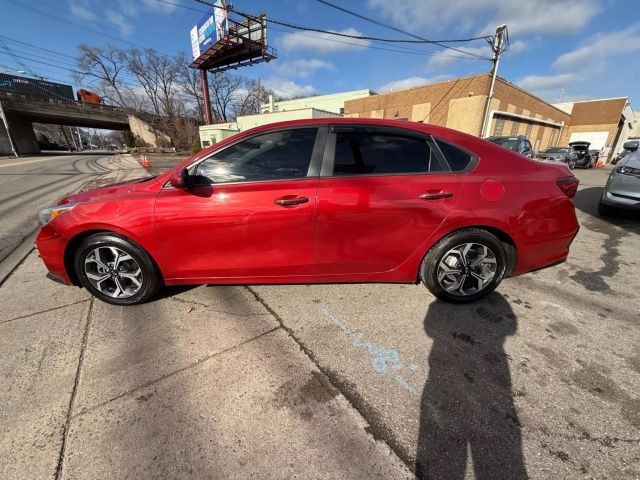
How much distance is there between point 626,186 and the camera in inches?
207

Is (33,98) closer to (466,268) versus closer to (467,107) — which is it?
(467,107)

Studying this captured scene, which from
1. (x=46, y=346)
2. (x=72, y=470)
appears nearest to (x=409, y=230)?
(x=72, y=470)

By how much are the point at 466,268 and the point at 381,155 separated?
131 centimetres

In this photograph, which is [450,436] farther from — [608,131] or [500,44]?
[608,131]

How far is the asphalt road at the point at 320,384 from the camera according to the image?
145cm

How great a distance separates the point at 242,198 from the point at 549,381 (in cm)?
252

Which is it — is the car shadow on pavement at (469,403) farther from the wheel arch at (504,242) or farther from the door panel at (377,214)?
the door panel at (377,214)

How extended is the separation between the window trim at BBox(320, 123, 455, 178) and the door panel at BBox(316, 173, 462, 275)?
0.12 feet

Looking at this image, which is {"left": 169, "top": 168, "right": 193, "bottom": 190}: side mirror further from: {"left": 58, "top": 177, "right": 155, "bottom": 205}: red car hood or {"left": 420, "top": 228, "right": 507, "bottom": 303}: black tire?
{"left": 420, "top": 228, "right": 507, "bottom": 303}: black tire

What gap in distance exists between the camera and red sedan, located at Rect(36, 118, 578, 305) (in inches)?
93.4

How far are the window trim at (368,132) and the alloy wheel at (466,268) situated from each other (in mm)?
746

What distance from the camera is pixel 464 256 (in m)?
2.66

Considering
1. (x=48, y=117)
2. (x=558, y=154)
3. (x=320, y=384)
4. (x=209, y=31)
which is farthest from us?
(x=48, y=117)

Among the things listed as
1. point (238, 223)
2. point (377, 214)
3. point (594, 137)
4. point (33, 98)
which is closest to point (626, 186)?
point (377, 214)
